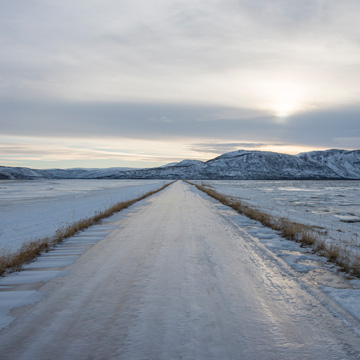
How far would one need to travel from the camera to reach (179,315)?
398 centimetres

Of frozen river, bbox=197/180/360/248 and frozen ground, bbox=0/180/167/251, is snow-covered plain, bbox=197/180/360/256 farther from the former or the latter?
frozen ground, bbox=0/180/167/251

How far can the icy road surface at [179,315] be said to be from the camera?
3172 mm

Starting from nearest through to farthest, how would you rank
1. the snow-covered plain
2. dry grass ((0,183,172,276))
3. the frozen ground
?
dry grass ((0,183,172,276))
the frozen ground
the snow-covered plain

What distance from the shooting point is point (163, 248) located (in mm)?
8102

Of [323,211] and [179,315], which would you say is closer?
[179,315]

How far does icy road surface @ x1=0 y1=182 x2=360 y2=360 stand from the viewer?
3172mm

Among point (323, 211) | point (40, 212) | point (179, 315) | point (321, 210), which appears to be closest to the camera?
point (179, 315)

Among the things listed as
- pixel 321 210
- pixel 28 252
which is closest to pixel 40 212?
pixel 28 252

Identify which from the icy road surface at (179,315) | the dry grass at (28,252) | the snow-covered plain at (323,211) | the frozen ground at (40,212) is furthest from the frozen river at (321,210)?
the frozen ground at (40,212)

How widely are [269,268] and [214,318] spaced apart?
289 cm

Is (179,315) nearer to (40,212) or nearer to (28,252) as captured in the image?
(28,252)

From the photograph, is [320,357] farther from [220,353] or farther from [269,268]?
[269,268]

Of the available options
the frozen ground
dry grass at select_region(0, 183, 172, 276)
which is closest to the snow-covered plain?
dry grass at select_region(0, 183, 172, 276)

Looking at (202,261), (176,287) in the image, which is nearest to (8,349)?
(176,287)
